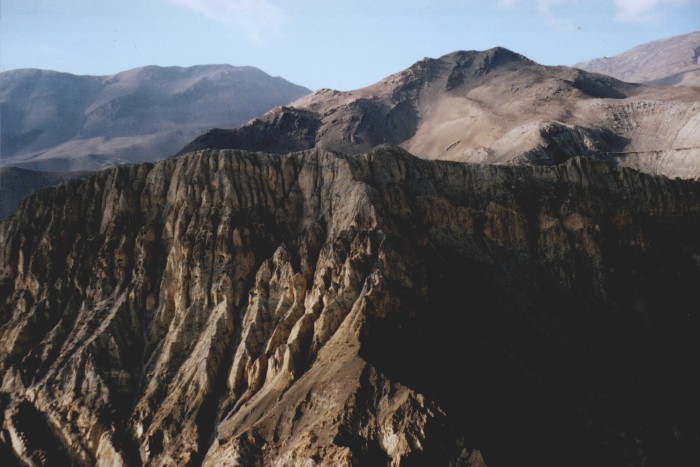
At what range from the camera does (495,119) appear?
425 ft

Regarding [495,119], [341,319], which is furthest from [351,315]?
[495,119]

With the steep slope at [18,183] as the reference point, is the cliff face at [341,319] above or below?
above

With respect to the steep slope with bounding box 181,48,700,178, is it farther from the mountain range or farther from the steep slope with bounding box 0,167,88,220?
the mountain range

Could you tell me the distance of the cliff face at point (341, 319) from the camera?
1182 inches

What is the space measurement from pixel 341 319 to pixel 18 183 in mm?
120644

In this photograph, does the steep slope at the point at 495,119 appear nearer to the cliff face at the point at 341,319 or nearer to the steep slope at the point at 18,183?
the steep slope at the point at 18,183

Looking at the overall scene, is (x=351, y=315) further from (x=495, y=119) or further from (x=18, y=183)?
(x=18, y=183)

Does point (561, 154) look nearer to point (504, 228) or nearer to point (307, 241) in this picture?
point (504, 228)

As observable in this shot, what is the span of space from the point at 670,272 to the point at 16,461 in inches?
2004

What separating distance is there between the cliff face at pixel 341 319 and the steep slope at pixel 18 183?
8793 centimetres

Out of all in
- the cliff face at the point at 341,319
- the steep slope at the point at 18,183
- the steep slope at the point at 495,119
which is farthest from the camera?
the steep slope at the point at 18,183

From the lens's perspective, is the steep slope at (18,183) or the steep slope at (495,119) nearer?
the steep slope at (495,119)

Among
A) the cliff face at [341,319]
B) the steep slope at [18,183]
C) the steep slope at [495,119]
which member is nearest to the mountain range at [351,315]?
the cliff face at [341,319]

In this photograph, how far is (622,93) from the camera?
151375 millimetres
